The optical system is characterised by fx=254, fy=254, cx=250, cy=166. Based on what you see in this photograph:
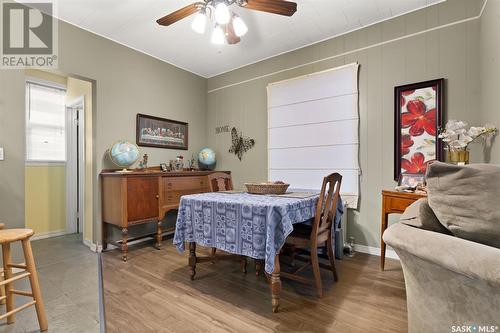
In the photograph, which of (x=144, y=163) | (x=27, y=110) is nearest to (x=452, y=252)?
(x=144, y=163)

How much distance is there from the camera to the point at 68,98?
393 cm

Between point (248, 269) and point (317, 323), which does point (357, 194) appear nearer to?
point (248, 269)

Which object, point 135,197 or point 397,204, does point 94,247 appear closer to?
point 135,197

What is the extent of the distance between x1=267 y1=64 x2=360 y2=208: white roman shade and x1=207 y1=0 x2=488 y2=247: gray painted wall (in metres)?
0.11

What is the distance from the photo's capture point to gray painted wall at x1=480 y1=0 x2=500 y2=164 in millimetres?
1968

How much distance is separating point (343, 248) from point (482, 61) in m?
2.31

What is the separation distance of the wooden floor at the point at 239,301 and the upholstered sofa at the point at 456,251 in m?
0.81

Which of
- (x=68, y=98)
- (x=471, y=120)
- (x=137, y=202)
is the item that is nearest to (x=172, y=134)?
(x=137, y=202)

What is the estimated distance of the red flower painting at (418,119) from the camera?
8.74 ft

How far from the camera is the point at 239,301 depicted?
196 cm

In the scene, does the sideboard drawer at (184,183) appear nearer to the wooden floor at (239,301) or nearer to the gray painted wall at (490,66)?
the wooden floor at (239,301)

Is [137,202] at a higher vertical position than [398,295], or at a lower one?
higher

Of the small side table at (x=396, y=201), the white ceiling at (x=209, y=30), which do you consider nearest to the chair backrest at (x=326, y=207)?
the small side table at (x=396, y=201)

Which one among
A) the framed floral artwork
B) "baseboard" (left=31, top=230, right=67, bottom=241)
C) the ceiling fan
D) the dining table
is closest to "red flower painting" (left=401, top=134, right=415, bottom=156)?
the framed floral artwork
